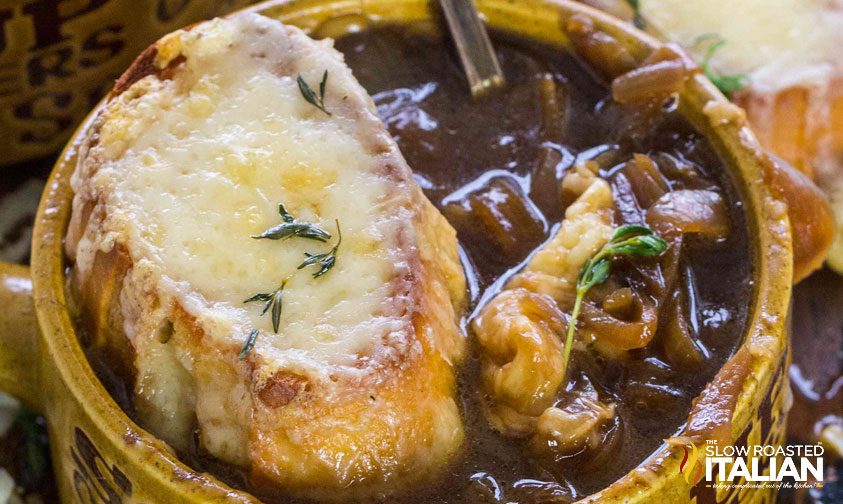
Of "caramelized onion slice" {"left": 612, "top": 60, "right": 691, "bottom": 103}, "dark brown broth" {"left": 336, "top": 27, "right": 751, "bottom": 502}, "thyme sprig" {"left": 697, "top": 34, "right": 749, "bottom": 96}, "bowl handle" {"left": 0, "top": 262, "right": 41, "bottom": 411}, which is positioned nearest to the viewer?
"dark brown broth" {"left": 336, "top": 27, "right": 751, "bottom": 502}

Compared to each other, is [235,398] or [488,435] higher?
[235,398]

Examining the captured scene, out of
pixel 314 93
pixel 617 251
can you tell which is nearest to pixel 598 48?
pixel 617 251

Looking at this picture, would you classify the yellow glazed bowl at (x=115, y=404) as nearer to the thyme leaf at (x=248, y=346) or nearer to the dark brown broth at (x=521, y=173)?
the dark brown broth at (x=521, y=173)

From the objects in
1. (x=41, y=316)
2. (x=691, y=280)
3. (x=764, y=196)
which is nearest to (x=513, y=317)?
(x=691, y=280)

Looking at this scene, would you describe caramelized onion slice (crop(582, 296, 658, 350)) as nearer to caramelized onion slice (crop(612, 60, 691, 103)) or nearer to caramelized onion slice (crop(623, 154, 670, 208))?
caramelized onion slice (crop(623, 154, 670, 208))

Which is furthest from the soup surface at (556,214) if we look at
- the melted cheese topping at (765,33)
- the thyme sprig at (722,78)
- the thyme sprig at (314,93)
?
the melted cheese topping at (765,33)

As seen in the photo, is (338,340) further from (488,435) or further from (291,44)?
(291,44)

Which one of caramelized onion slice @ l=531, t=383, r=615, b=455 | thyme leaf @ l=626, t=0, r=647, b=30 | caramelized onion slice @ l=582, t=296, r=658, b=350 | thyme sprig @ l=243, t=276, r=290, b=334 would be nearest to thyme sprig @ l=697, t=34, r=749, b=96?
thyme leaf @ l=626, t=0, r=647, b=30
